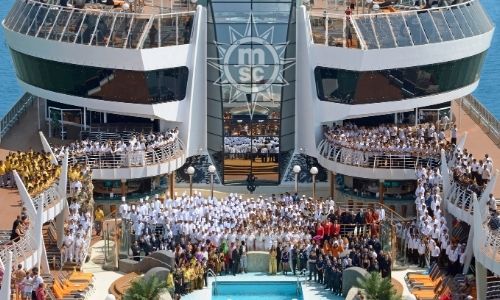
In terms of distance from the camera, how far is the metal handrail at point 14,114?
284 feet

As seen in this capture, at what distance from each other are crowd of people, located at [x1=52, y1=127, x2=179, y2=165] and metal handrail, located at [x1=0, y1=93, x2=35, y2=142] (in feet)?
26.0

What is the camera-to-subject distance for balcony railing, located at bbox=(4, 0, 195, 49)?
3137 inches

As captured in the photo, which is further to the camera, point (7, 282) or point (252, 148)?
point (252, 148)

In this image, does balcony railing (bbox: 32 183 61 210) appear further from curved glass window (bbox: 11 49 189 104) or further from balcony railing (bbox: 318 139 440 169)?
balcony railing (bbox: 318 139 440 169)

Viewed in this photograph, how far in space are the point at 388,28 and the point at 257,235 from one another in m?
13.8

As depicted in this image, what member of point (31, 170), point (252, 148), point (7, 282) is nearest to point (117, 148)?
point (31, 170)

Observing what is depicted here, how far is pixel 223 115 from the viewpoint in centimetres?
8144

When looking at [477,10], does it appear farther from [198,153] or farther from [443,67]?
[198,153]

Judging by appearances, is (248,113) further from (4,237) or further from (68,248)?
(4,237)

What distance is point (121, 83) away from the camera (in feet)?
263

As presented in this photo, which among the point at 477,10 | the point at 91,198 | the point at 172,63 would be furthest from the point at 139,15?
the point at 477,10

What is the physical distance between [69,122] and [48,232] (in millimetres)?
11426

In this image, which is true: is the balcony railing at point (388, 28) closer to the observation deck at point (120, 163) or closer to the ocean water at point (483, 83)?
the observation deck at point (120, 163)

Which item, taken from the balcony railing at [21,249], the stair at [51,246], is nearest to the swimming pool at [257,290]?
the stair at [51,246]
